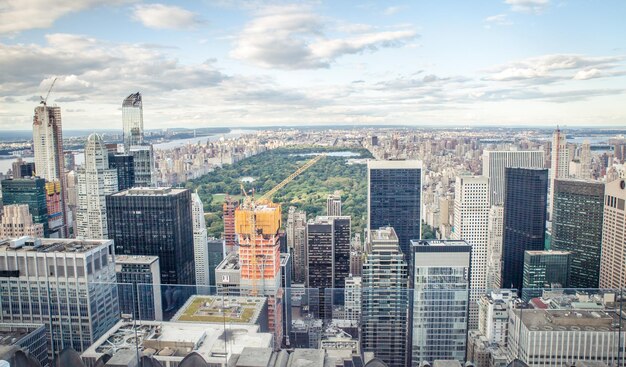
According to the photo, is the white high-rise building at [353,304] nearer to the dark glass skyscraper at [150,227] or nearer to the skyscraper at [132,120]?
the dark glass skyscraper at [150,227]

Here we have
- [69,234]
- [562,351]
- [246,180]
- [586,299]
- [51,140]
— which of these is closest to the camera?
[562,351]

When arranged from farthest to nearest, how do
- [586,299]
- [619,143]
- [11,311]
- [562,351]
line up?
[619,143] → [11,311] → [586,299] → [562,351]

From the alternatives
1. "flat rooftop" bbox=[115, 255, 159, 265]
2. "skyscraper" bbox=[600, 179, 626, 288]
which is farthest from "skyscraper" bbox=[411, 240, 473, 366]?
"flat rooftop" bbox=[115, 255, 159, 265]

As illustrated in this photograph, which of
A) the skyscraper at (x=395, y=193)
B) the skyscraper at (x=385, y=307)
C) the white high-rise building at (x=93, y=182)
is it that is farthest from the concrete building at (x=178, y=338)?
the skyscraper at (x=395, y=193)

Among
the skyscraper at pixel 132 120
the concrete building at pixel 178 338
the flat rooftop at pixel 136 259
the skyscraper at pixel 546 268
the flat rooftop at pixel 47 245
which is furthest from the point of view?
the skyscraper at pixel 132 120

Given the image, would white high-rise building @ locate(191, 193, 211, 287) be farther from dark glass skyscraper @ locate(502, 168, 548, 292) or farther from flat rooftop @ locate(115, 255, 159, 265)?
dark glass skyscraper @ locate(502, 168, 548, 292)

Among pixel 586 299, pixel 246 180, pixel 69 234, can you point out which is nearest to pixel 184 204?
pixel 246 180

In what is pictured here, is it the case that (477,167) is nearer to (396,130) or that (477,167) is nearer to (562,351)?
(396,130)
